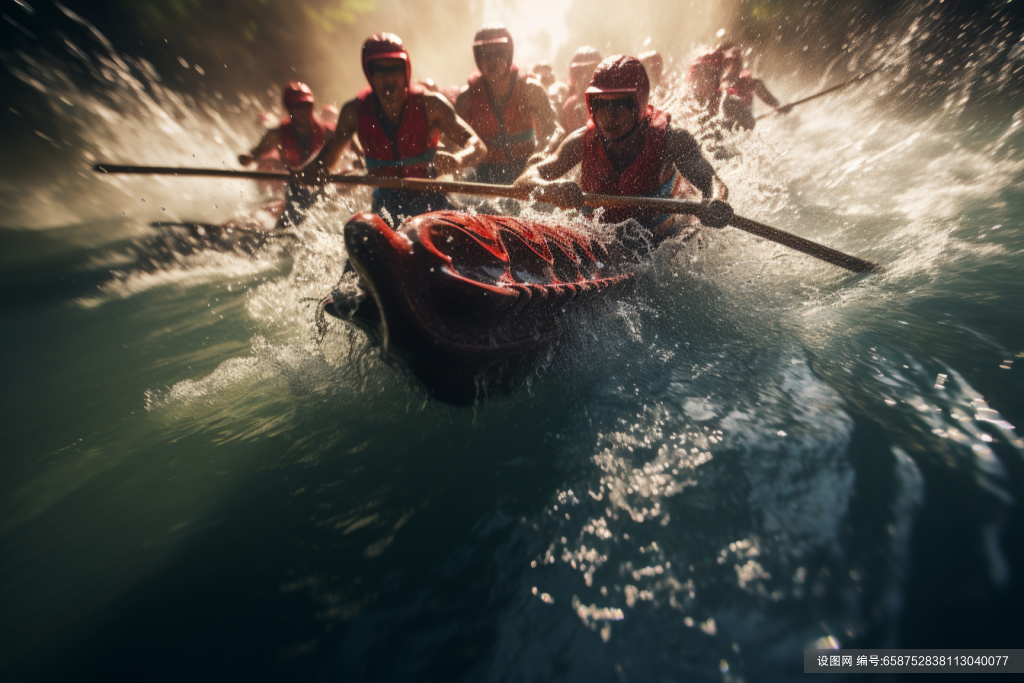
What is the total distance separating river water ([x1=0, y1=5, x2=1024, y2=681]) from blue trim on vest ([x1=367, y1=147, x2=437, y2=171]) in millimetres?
1883

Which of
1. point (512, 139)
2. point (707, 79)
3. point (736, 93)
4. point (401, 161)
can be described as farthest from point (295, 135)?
point (736, 93)

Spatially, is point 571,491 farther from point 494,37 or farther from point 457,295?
point 494,37

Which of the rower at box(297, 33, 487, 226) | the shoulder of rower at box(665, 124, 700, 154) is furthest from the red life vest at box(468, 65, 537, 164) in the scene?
the shoulder of rower at box(665, 124, 700, 154)

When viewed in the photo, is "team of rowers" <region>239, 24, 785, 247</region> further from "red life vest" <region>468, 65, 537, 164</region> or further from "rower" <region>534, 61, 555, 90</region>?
"rower" <region>534, 61, 555, 90</region>

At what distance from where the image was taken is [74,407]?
2.67 metres

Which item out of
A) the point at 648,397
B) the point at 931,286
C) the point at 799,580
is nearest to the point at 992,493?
the point at 799,580

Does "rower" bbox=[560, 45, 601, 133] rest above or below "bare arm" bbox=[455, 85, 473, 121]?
above

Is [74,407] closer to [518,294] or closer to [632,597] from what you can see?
[518,294]

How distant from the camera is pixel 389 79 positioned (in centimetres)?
315

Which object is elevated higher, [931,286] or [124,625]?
[931,286]

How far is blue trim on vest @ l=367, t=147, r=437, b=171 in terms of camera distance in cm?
341

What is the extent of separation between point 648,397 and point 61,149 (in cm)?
1061

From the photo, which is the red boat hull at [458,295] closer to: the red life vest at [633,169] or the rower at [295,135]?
the red life vest at [633,169]

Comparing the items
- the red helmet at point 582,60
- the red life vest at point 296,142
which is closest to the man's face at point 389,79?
the red life vest at point 296,142
